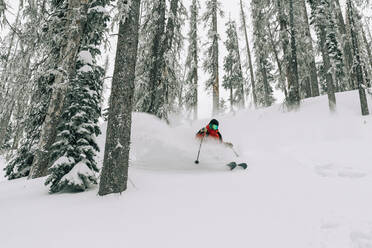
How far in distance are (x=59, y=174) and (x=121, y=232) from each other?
9.36ft

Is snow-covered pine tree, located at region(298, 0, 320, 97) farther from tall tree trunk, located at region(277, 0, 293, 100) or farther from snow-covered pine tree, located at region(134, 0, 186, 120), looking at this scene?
snow-covered pine tree, located at region(134, 0, 186, 120)

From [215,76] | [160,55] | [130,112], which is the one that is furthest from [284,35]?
[130,112]

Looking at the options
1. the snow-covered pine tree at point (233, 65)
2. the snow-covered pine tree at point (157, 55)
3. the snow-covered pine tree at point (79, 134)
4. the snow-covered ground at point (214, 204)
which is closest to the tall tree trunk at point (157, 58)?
the snow-covered pine tree at point (157, 55)

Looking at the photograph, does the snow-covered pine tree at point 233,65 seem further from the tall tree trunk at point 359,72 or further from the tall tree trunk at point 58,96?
the tall tree trunk at point 58,96

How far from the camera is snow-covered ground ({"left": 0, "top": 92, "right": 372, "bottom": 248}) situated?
2.47m

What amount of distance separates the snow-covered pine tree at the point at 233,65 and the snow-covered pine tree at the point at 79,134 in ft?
59.0

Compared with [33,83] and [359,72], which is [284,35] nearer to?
[359,72]

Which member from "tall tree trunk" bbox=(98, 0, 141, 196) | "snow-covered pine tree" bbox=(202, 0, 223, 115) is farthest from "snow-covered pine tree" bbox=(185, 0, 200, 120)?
"tall tree trunk" bbox=(98, 0, 141, 196)

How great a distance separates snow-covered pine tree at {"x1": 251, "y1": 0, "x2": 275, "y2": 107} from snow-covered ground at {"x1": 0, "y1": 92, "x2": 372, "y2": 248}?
29.6ft

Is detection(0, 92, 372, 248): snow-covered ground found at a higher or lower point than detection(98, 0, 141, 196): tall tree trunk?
lower

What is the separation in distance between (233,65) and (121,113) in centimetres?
2118

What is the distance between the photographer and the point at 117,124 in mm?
4109

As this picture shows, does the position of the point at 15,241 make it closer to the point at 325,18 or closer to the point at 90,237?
the point at 90,237

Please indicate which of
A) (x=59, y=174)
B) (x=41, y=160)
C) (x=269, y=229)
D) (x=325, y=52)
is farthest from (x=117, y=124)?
(x=325, y=52)
